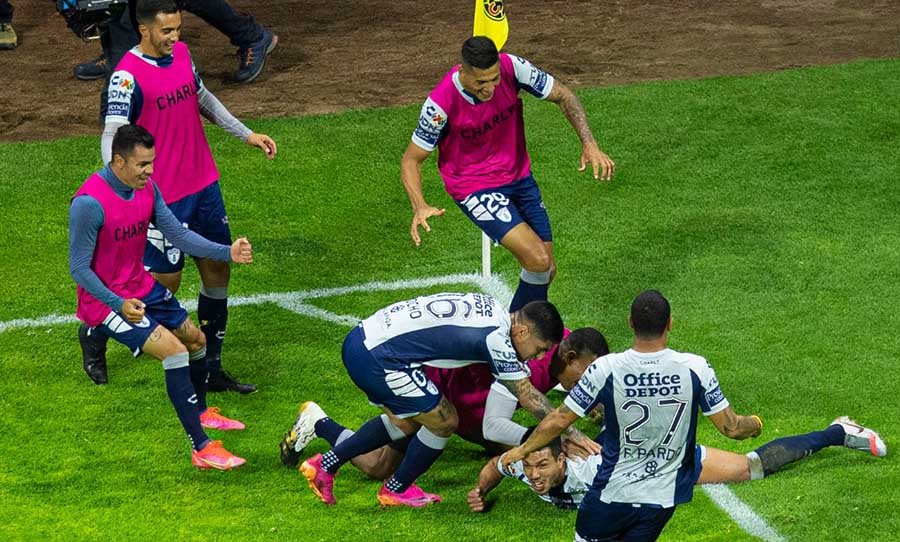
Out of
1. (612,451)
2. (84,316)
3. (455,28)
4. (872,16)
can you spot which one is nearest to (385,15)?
(455,28)

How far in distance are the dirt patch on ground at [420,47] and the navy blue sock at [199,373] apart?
18.8ft

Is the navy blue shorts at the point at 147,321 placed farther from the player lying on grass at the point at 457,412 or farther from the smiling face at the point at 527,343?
the smiling face at the point at 527,343

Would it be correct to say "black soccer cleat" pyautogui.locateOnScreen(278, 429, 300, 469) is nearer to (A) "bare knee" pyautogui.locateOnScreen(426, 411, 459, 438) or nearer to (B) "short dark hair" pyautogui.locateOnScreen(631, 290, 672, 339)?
(A) "bare knee" pyautogui.locateOnScreen(426, 411, 459, 438)

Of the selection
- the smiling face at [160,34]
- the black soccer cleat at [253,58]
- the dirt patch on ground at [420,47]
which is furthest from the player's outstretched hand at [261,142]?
the black soccer cleat at [253,58]

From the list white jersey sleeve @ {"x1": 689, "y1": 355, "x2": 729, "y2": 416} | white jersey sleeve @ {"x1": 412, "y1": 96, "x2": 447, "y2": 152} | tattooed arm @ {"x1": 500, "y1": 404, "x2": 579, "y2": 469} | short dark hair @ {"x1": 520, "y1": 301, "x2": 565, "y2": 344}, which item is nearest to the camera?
white jersey sleeve @ {"x1": 689, "y1": 355, "x2": 729, "y2": 416}

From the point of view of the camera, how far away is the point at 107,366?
9.16 metres

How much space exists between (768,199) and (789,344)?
260cm

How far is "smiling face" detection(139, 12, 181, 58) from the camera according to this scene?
8.02m

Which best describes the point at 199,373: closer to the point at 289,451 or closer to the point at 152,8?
the point at 289,451

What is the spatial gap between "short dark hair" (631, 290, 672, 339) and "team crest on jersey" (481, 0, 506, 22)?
14.2 feet

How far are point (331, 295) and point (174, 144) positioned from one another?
228cm

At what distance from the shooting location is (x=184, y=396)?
761 centimetres

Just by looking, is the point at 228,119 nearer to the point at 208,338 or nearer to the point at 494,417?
the point at 208,338

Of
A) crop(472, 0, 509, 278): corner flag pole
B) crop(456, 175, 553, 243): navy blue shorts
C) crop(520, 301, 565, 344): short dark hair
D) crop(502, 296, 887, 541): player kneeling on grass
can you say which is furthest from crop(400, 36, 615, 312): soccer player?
crop(502, 296, 887, 541): player kneeling on grass
